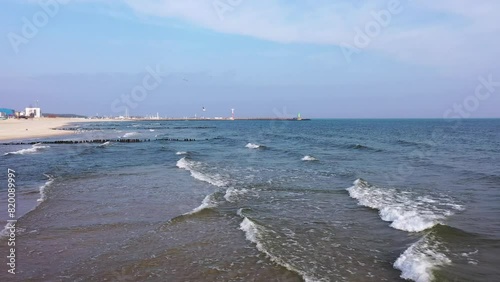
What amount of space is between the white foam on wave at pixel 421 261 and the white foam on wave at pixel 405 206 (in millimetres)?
1612

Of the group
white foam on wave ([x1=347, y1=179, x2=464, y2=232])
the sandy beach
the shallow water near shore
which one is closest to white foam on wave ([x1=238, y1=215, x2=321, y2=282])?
the shallow water near shore

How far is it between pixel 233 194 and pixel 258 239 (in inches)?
249

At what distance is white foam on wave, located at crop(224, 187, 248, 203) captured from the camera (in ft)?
52.1

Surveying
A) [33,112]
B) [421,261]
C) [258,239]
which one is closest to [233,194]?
[258,239]

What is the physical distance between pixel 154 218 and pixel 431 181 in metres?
14.9

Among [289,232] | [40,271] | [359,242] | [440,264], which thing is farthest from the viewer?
[289,232]

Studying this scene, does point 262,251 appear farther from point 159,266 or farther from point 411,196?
point 411,196

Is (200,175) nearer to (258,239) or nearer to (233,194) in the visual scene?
(233,194)

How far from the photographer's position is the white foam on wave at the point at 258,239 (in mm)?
8297

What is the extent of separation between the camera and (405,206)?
14.5m

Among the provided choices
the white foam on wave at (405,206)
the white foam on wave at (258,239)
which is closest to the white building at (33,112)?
the white foam on wave at (405,206)

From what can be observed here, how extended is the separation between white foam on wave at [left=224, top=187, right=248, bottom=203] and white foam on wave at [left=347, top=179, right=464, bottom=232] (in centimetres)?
481

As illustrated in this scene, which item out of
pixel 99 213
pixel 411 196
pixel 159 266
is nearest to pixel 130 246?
pixel 159 266

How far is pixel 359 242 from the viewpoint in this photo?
34.3 ft
